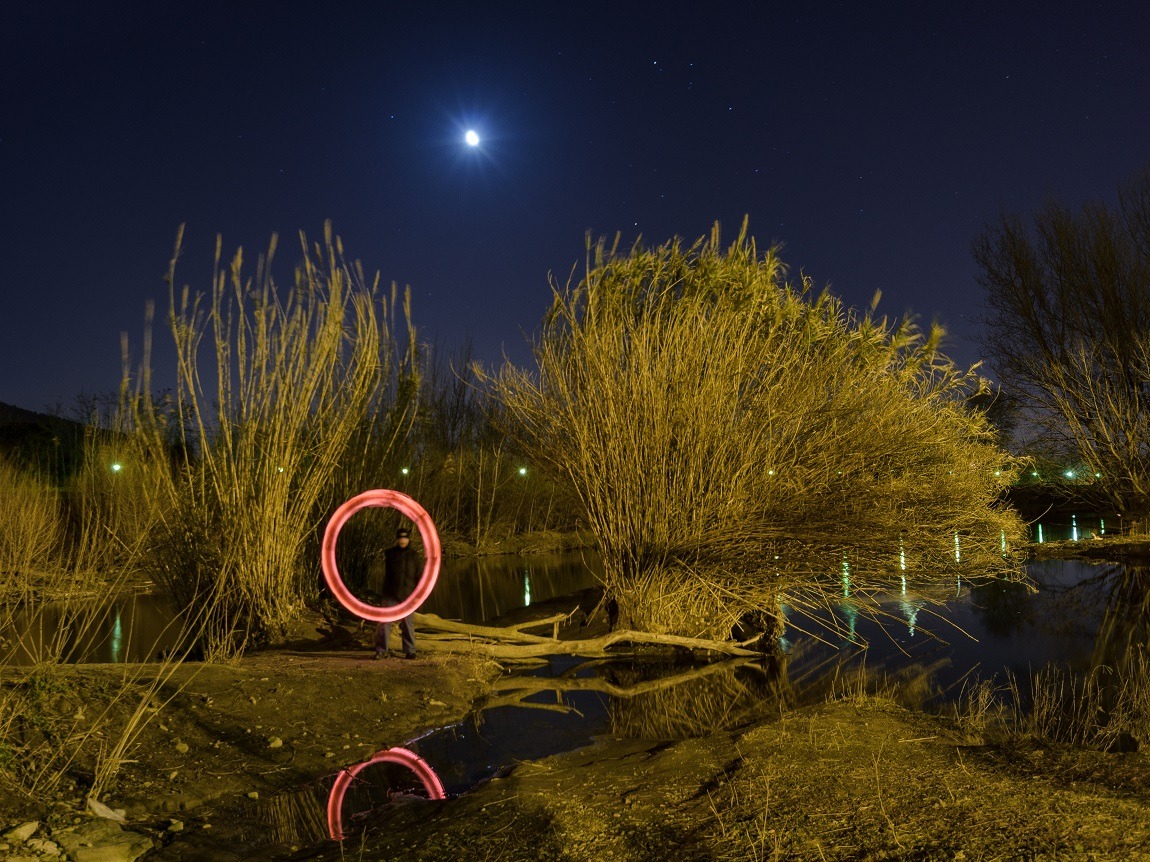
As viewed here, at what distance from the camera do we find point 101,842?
13.6ft

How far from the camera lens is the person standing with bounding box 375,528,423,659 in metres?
8.66

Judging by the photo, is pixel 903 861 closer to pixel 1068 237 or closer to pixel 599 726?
pixel 599 726

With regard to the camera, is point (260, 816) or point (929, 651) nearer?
point (260, 816)

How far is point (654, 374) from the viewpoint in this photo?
9.12 metres

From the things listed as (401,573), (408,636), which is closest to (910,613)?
(408,636)

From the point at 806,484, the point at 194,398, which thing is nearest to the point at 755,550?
the point at 806,484

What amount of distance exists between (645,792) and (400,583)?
4.24 meters

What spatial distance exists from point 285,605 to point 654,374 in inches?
169

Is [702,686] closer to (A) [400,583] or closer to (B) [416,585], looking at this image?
(B) [416,585]

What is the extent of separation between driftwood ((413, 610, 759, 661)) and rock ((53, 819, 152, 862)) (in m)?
4.82

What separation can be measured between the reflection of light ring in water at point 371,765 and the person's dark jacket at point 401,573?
2414mm

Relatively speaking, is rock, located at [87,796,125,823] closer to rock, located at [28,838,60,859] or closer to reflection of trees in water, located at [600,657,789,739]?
rock, located at [28,838,60,859]

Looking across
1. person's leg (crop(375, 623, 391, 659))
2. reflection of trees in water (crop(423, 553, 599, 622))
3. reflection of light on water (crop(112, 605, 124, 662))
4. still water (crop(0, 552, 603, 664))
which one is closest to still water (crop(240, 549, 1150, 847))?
person's leg (crop(375, 623, 391, 659))

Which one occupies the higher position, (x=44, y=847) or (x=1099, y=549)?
(x=1099, y=549)
